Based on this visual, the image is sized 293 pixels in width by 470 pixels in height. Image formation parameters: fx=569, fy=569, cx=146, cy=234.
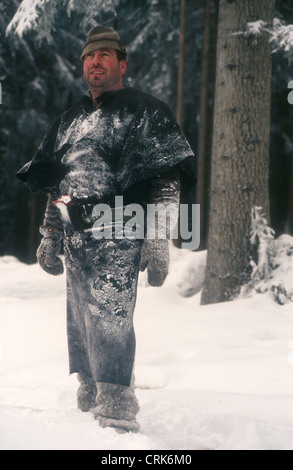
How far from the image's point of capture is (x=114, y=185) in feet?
11.7

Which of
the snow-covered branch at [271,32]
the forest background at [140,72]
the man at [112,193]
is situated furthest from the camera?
the forest background at [140,72]

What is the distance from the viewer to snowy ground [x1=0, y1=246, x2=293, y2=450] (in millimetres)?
3398

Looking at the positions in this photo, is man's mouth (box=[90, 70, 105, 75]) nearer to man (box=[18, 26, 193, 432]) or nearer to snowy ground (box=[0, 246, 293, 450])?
man (box=[18, 26, 193, 432])

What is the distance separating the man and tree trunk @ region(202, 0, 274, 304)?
363 centimetres

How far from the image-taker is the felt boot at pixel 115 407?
11.3 feet

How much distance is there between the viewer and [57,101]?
15.1m

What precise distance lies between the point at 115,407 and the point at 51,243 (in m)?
1.21

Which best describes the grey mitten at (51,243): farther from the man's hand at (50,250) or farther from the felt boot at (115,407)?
the felt boot at (115,407)

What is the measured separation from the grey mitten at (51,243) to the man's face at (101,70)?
0.87 metres

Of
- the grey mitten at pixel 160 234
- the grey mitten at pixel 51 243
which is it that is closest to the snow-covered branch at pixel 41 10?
the grey mitten at pixel 51 243

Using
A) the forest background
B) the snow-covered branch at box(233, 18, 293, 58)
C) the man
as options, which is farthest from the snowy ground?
the forest background

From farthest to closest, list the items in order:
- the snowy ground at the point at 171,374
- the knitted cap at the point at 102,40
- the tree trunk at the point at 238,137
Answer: the tree trunk at the point at 238,137
the knitted cap at the point at 102,40
the snowy ground at the point at 171,374

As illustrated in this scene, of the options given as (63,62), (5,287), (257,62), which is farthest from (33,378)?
(63,62)
